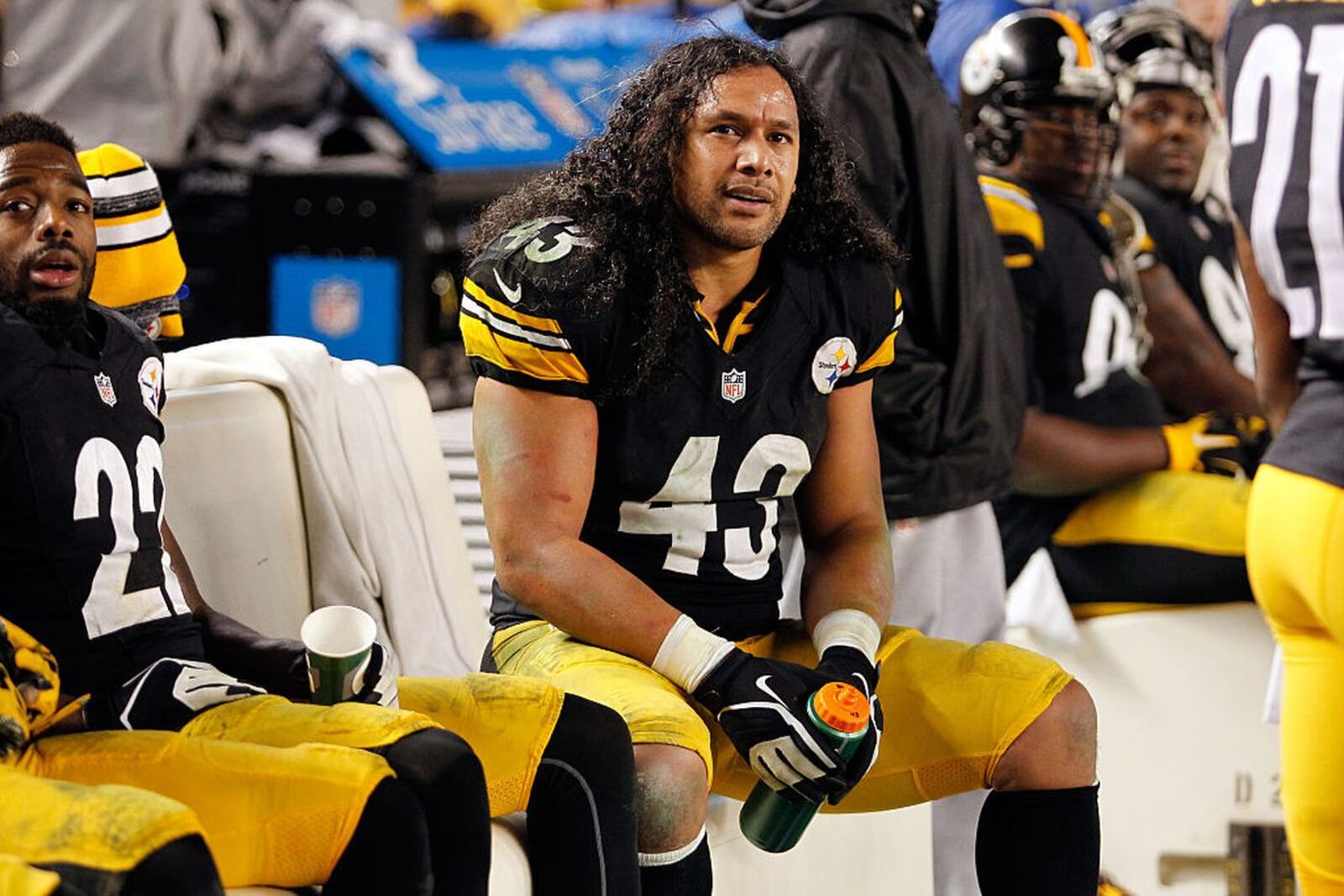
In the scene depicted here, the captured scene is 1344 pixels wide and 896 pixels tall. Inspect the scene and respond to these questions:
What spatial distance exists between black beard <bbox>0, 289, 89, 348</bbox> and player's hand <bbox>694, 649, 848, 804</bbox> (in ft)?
2.92

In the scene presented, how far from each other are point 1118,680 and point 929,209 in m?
1.19

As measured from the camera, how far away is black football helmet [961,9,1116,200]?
4070 millimetres

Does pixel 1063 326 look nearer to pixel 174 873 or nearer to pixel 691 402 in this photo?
pixel 691 402

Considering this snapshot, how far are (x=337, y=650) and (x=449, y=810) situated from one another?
247 mm

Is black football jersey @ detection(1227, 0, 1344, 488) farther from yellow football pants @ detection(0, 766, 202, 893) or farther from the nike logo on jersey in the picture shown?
yellow football pants @ detection(0, 766, 202, 893)

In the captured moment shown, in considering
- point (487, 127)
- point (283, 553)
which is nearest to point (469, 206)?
point (487, 127)

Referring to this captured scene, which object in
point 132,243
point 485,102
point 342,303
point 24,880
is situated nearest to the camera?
point 24,880

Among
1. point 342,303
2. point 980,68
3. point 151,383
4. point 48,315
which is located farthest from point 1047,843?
point 342,303

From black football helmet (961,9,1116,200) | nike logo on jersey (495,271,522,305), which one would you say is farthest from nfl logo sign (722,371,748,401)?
black football helmet (961,9,1116,200)

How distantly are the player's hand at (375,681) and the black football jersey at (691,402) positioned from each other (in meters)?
0.41

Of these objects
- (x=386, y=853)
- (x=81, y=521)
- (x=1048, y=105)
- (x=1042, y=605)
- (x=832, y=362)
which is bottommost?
(x=1042, y=605)

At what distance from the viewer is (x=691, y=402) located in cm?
271

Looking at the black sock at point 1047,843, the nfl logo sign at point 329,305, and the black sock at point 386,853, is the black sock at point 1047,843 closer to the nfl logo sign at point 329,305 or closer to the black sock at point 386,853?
the black sock at point 386,853

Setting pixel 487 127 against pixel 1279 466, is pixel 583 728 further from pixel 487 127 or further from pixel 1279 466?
pixel 487 127
